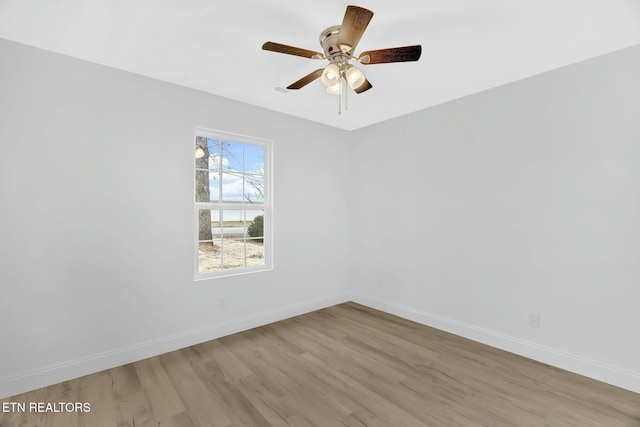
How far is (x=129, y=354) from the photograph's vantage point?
2615 mm

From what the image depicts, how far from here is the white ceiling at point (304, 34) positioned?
184 centimetres

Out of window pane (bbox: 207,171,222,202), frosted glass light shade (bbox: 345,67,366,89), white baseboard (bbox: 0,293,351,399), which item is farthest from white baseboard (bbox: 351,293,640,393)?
frosted glass light shade (bbox: 345,67,366,89)

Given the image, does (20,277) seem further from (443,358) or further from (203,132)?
(443,358)

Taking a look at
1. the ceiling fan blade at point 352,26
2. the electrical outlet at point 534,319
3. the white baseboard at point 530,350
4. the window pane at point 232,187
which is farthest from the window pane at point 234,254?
the electrical outlet at point 534,319

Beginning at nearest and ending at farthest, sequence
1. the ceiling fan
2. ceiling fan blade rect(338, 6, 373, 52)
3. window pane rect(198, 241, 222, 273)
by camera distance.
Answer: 1. ceiling fan blade rect(338, 6, 373, 52)
2. the ceiling fan
3. window pane rect(198, 241, 222, 273)

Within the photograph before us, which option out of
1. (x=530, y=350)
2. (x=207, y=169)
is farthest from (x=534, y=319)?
(x=207, y=169)

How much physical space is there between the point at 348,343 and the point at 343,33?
9.00 feet

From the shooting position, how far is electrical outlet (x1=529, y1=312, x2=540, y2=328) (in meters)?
2.70

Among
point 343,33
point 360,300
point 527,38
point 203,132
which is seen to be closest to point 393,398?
point 360,300

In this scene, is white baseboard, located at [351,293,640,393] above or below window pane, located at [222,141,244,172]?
below

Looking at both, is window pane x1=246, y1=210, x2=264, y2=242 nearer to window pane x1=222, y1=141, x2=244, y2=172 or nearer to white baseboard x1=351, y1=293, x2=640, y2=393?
window pane x1=222, y1=141, x2=244, y2=172

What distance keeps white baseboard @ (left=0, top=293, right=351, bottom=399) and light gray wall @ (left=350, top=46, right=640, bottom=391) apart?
167cm

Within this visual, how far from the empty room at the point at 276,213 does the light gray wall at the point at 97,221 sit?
16mm

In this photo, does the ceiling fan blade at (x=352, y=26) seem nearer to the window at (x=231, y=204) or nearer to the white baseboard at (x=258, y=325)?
the window at (x=231, y=204)
